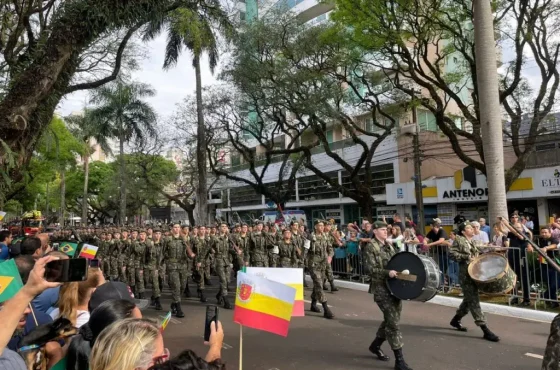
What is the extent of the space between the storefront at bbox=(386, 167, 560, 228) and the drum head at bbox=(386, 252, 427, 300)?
55.7ft

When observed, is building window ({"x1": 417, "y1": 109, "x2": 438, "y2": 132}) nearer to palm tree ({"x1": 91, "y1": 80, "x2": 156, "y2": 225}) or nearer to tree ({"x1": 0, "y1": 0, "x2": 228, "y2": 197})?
palm tree ({"x1": 91, "y1": 80, "x2": 156, "y2": 225})

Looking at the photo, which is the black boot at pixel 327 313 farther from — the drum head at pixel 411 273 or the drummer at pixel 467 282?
the drum head at pixel 411 273

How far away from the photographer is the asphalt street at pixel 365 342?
5.50 metres

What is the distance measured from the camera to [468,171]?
70.5 ft

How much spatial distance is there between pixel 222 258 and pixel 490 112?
23.2 ft

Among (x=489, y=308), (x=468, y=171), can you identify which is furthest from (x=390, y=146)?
(x=489, y=308)

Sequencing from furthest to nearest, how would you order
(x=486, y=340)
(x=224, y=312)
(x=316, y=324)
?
1. (x=224, y=312)
2. (x=316, y=324)
3. (x=486, y=340)

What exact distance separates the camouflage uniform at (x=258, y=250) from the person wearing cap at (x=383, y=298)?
575 cm

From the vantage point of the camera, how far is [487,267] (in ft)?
20.4

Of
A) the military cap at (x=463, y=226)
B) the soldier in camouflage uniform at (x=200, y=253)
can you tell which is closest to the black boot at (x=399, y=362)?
the military cap at (x=463, y=226)

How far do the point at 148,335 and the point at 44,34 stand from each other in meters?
6.24

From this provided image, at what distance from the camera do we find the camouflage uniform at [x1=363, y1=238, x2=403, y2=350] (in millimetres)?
5371

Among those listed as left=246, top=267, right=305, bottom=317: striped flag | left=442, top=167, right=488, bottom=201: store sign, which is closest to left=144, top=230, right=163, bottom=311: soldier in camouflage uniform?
left=246, top=267, right=305, bottom=317: striped flag

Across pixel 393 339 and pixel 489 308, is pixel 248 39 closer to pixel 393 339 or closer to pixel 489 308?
pixel 489 308
